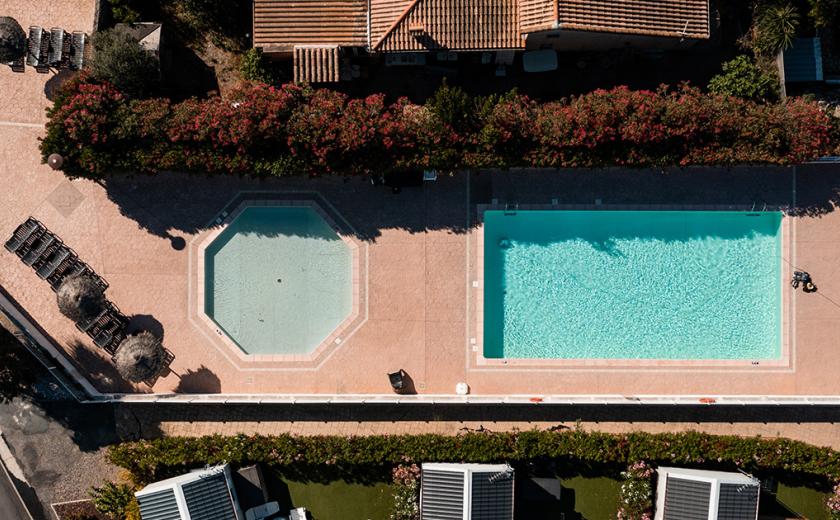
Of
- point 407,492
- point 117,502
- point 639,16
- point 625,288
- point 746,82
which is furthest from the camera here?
point 625,288

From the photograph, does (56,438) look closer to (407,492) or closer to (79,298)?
(79,298)

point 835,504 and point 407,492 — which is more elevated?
point 407,492

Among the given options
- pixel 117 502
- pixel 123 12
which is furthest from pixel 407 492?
pixel 123 12

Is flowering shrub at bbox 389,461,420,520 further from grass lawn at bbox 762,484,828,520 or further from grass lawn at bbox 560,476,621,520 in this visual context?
grass lawn at bbox 762,484,828,520

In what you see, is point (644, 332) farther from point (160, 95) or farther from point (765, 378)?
point (160, 95)

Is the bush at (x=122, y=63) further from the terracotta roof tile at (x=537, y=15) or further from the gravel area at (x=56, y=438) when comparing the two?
the terracotta roof tile at (x=537, y=15)

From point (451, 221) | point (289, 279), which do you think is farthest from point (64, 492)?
point (451, 221)

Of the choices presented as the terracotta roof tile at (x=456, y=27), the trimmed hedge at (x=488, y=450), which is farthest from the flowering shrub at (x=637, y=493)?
the terracotta roof tile at (x=456, y=27)
